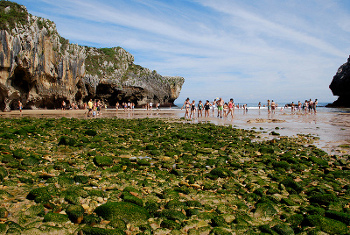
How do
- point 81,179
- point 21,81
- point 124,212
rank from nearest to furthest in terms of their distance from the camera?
point 124,212 < point 81,179 < point 21,81

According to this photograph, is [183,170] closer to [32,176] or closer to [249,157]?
[249,157]

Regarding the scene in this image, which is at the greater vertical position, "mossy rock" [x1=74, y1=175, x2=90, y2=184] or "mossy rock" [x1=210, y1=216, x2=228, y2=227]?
"mossy rock" [x1=74, y1=175, x2=90, y2=184]

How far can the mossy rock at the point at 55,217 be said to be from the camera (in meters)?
3.73

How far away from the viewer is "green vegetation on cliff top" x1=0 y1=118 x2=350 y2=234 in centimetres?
389

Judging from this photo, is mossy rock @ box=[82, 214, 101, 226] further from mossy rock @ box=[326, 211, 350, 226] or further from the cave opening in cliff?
the cave opening in cliff

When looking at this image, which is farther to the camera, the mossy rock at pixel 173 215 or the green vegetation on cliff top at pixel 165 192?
the mossy rock at pixel 173 215

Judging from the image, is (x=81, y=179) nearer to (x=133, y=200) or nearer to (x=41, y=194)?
(x=41, y=194)

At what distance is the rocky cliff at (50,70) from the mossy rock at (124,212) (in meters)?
43.6

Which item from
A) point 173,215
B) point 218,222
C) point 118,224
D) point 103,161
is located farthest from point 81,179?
point 218,222

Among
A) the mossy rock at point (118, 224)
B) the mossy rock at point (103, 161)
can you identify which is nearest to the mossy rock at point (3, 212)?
the mossy rock at point (118, 224)

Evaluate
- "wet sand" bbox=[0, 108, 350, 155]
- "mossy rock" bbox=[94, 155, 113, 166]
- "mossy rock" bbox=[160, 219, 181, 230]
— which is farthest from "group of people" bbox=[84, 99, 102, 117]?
"mossy rock" bbox=[160, 219, 181, 230]

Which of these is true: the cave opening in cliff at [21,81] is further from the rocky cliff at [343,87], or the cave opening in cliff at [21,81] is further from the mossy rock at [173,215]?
the rocky cliff at [343,87]

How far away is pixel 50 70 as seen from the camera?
5247 centimetres

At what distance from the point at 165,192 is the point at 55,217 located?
2.13 meters
